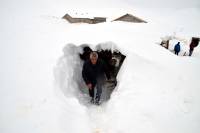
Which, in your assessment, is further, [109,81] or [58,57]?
[109,81]

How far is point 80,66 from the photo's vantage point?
24.8 ft

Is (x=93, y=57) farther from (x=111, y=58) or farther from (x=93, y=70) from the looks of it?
(x=111, y=58)

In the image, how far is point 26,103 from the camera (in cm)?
468

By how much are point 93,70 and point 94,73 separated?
101mm

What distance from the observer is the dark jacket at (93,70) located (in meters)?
5.89

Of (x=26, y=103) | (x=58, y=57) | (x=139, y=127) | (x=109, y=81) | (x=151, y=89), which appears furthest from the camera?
(x=109, y=81)

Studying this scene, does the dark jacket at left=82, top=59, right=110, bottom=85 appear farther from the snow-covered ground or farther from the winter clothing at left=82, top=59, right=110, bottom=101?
the snow-covered ground

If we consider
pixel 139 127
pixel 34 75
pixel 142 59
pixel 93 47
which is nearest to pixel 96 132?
pixel 139 127

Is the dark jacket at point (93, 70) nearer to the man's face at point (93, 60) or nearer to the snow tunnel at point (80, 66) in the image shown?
the man's face at point (93, 60)

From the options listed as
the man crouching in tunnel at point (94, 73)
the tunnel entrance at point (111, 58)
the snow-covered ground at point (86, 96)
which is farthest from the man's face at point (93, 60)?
the tunnel entrance at point (111, 58)

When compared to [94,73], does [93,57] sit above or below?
above

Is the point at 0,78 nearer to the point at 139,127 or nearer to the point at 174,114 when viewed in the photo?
the point at 139,127

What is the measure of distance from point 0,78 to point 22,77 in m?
0.58

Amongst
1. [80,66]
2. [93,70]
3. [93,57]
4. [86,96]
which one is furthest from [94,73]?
[80,66]
